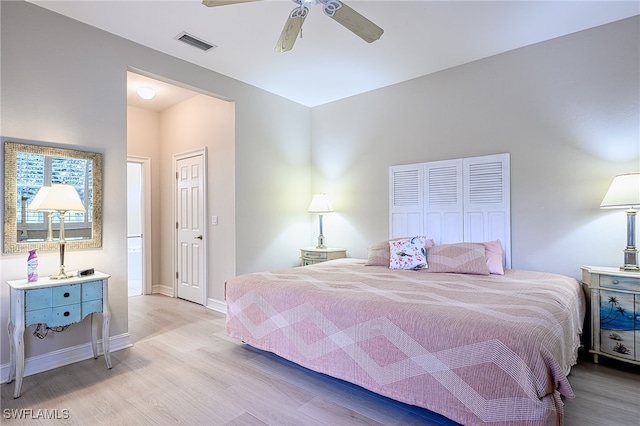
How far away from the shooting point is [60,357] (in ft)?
8.73

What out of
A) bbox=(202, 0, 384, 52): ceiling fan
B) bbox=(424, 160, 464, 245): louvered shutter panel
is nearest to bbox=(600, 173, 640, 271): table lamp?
bbox=(424, 160, 464, 245): louvered shutter panel

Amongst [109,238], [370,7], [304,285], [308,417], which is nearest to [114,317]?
[109,238]

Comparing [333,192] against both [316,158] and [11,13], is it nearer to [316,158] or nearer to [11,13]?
[316,158]

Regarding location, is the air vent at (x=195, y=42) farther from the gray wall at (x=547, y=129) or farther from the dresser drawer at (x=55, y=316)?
the dresser drawer at (x=55, y=316)

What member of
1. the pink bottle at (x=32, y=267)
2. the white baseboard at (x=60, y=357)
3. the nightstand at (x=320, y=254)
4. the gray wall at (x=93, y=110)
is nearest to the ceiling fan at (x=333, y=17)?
the gray wall at (x=93, y=110)

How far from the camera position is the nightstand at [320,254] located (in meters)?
4.36

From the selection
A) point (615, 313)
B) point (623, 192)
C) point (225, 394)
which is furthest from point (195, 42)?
point (615, 313)

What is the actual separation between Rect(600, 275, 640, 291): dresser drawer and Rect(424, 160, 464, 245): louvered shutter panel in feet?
4.19

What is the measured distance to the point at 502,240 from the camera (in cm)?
339

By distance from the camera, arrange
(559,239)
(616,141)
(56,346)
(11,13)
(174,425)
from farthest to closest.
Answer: (559,239) → (616,141) → (56,346) → (11,13) → (174,425)

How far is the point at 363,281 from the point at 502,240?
1672mm

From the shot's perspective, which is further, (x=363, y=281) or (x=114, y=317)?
(x=114, y=317)

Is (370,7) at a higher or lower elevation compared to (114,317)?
higher

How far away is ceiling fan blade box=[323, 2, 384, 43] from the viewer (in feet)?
7.29
